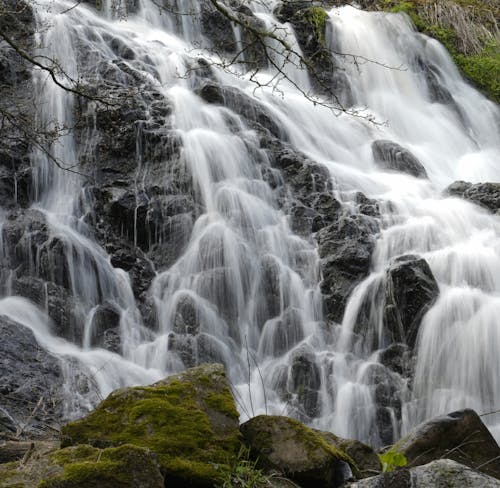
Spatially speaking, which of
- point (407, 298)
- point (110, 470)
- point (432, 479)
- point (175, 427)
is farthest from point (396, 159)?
point (110, 470)

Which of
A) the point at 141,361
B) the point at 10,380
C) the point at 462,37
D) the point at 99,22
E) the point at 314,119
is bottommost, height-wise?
the point at 141,361

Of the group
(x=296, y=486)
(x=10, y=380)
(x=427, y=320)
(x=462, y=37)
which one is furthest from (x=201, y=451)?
(x=462, y=37)

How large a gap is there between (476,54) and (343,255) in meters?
11.3

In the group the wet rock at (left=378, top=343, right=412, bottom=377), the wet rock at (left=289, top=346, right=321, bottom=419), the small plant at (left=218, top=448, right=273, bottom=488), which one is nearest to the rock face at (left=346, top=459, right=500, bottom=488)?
the small plant at (left=218, top=448, right=273, bottom=488)

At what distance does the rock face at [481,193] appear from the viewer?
10.5 metres

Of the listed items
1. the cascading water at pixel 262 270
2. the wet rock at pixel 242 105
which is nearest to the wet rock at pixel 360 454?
the cascading water at pixel 262 270

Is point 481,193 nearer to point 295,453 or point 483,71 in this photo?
point 483,71

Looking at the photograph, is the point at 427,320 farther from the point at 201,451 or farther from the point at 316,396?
the point at 201,451

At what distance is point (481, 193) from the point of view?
10.7m

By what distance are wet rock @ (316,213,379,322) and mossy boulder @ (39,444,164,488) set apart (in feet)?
19.0

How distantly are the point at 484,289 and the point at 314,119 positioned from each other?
610cm

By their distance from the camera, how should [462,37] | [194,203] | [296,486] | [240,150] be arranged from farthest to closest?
[462,37]
[240,150]
[194,203]
[296,486]

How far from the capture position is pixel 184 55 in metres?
13.6

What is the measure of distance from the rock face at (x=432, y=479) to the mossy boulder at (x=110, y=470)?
906 mm
